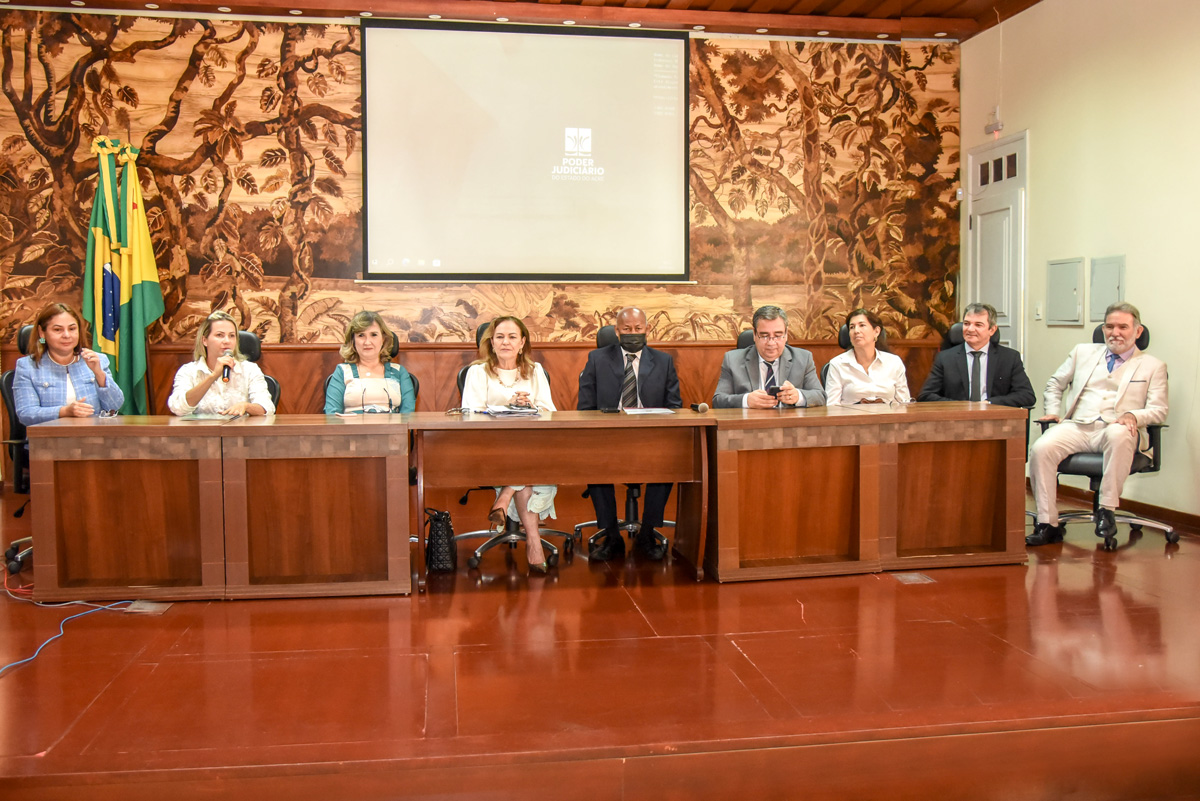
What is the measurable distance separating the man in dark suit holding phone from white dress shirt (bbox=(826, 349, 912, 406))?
0.41 m

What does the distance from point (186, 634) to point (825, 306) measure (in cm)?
534

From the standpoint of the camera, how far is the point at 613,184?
6.86 metres

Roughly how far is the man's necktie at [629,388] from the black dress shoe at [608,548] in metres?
0.69

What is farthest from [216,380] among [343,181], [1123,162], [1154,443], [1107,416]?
[1123,162]

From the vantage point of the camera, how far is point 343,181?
6566mm

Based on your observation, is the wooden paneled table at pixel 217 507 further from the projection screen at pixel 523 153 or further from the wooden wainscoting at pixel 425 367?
the projection screen at pixel 523 153

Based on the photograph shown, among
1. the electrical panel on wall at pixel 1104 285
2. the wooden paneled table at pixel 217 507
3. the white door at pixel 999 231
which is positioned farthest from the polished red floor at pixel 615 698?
the white door at pixel 999 231

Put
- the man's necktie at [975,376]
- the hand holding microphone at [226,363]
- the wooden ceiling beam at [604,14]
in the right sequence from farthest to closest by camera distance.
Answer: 1. the wooden ceiling beam at [604,14]
2. the man's necktie at [975,376]
3. the hand holding microphone at [226,363]

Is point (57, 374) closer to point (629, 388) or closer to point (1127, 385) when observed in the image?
point (629, 388)

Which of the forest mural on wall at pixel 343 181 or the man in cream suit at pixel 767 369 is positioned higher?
the forest mural on wall at pixel 343 181

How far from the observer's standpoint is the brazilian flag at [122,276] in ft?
20.3

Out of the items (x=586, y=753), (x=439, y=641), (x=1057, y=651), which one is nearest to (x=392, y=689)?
(x=439, y=641)

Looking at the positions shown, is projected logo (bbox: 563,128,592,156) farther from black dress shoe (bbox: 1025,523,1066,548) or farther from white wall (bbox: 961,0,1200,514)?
black dress shoe (bbox: 1025,523,1066,548)

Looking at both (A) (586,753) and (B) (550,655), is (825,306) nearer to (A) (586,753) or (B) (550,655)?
(B) (550,655)
